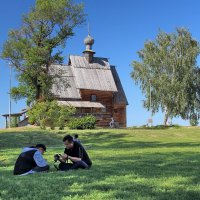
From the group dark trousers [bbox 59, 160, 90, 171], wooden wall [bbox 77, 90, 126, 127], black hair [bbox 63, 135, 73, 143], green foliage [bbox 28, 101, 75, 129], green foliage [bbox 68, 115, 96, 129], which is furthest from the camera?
wooden wall [bbox 77, 90, 126, 127]

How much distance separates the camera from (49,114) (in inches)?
1551

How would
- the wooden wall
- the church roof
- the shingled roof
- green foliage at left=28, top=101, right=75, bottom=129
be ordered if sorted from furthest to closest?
the church roof
the wooden wall
the shingled roof
green foliage at left=28, top=101, right=75, bottom=129

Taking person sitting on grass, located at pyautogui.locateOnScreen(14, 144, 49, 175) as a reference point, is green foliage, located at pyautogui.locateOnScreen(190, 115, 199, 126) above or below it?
above

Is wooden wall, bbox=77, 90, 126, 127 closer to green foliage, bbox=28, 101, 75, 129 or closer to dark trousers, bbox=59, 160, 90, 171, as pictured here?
green foliage, bbox=28, 101, 75, 129

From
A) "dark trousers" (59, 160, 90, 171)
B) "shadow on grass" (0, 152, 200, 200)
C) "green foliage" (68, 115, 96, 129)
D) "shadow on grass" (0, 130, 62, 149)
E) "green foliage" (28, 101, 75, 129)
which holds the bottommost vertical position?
"shadow on grass" (0, 152, 200, 200)

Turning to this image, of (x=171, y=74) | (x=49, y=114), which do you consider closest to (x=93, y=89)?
(x=171, y=74)

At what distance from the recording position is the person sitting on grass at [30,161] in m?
10.9

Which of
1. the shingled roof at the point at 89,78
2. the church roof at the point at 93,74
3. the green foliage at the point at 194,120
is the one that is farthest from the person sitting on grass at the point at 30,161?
the green foliage at the point at 194,120

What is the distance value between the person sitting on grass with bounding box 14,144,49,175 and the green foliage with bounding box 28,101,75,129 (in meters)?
28.3

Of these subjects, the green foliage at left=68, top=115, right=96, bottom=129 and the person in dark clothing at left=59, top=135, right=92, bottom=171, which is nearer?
the person in dark clothing at left=59, top=135, right=92, bottom=171

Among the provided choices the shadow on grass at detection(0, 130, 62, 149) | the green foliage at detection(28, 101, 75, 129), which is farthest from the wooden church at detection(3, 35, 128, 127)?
the shadow on grass at detection(0, 130, 62, 149)

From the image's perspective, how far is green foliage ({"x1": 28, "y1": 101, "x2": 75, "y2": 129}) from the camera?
1555 inches

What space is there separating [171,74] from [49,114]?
2806 cm

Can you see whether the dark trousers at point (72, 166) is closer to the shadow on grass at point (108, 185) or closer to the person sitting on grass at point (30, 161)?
the shadow on grass at point (108, 185)
